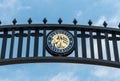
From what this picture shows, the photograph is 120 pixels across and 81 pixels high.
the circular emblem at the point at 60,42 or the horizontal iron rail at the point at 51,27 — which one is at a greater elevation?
the horizontal iron rail at the point at 51,27

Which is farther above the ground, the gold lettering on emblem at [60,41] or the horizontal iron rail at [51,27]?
the horizontal iron rail at [51,27]

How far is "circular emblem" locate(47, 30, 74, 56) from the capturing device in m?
17.5

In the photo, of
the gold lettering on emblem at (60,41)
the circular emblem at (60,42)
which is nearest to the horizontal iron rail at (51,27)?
the circular emblem at (60,42)

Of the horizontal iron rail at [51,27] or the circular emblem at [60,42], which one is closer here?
the circular emblem at [60,42]

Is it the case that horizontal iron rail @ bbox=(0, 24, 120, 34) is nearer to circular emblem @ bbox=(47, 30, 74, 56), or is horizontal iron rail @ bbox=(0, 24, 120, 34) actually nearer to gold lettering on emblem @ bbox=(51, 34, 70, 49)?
circular emblem @ bbox=(47, 30, 74, 56)

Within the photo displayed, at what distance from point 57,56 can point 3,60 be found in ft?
6.91

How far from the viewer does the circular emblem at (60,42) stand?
688 inches

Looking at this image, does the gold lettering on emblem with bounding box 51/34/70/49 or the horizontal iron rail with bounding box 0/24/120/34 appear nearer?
the gold lettering on emblem with bounding box 51/34/70/49

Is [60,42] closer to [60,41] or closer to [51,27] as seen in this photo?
[60,41]

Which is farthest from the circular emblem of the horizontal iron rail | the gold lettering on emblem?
the horizontal iron rail

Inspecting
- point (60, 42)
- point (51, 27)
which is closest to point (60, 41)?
point (60, 42)

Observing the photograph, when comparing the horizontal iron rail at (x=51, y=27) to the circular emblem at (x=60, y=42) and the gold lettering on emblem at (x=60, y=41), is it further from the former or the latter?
the gold lettering on emblem at (x=60, y=41)

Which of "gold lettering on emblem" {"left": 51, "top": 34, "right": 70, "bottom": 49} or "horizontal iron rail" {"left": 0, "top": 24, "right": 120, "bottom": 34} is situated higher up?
"horizontal iron rail" {"left": 0, "top": 24, "right": 120, "bottom": 34}

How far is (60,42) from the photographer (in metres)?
17.6
